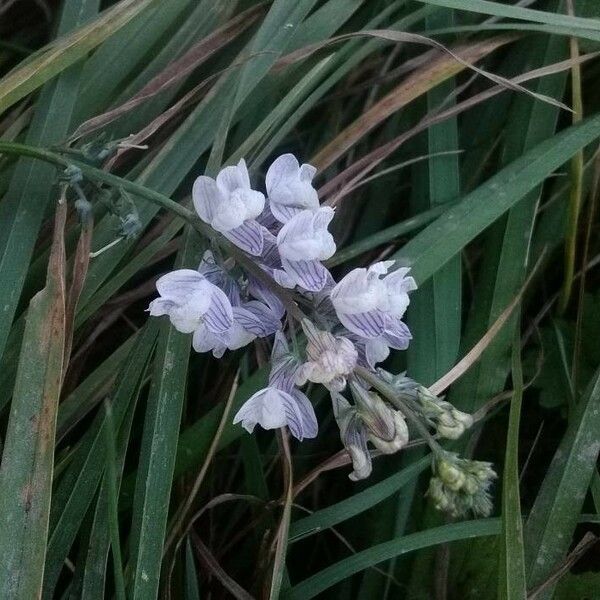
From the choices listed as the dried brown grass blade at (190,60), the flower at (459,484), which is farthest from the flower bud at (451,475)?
the dried brown grass blade at (190,60)

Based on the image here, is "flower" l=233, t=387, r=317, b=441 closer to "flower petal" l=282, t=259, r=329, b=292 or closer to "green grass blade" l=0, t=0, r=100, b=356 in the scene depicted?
"flower petal" l=282, t=259, r=329, b=292

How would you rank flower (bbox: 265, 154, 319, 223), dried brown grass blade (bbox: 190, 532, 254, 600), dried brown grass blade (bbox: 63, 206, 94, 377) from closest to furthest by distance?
1. flower (bbox: 265, 154, 319, 223)
2. dried brown grass blade (bbox: 63, 206, 94, 377)
3. dried brown grass blade (bbox: 190, 532, 254, 600)

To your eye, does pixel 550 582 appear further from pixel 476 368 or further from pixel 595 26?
pixel 595 26

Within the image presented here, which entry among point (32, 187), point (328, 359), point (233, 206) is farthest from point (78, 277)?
point (328, 359)

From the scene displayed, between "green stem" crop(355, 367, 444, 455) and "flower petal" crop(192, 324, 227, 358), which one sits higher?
"flower petal" crop(192, 324, 227, 358)

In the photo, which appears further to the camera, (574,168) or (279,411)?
(574,168)

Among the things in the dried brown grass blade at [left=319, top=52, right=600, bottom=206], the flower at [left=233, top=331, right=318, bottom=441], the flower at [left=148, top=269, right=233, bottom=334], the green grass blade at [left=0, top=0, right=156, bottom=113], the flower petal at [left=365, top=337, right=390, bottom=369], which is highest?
the green grass blade at [left=0, top=0, right=156, bottom=113]

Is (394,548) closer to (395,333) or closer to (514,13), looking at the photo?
(395,333)

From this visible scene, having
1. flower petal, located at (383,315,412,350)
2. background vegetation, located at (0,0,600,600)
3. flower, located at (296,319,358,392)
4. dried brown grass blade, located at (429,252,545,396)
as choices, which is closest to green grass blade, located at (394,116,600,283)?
background vegetation, located at (0,0,600,600)
